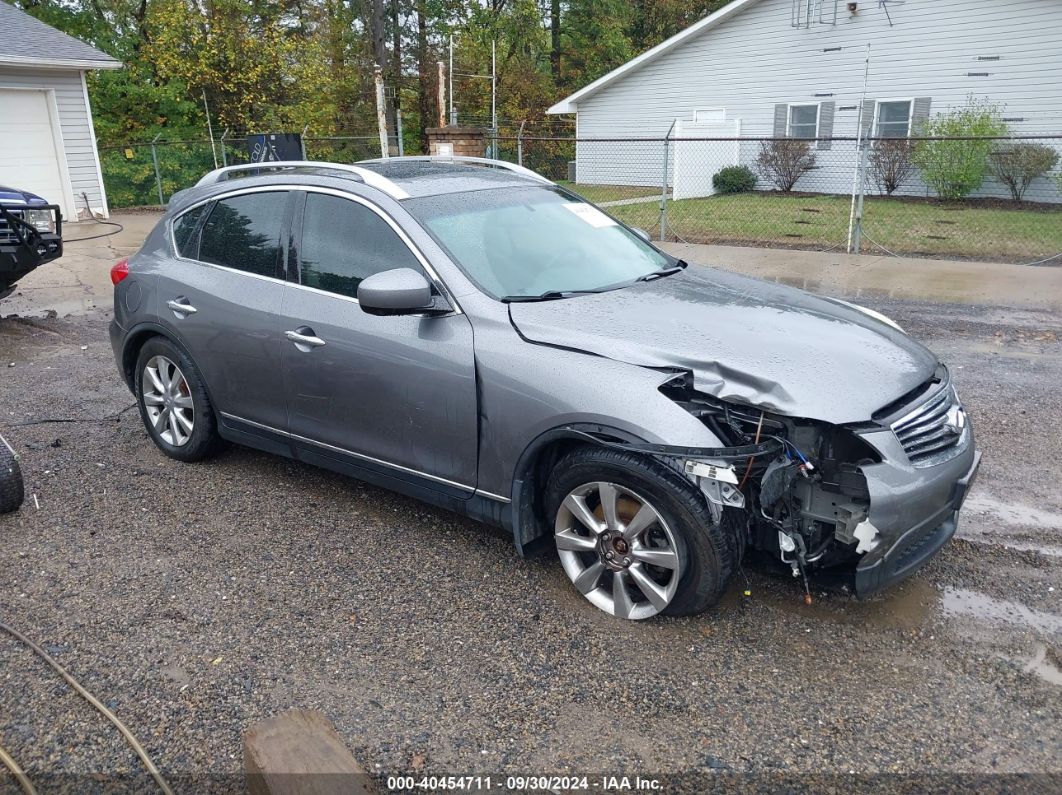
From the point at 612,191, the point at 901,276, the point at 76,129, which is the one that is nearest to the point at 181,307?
the point at 901,276

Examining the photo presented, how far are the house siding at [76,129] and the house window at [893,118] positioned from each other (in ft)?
56.5

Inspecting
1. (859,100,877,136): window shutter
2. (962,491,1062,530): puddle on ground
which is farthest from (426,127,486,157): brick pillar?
(962,491,1062,530): puddle on ground

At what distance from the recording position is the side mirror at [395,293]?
11.8 feet

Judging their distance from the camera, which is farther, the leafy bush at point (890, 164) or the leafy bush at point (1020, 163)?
the leafy bush at point (890, 164)

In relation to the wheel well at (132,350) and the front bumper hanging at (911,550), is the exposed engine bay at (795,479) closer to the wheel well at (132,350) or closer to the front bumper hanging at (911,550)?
the front bumper hanging at (911,550)

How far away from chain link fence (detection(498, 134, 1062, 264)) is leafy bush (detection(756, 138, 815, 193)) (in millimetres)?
26

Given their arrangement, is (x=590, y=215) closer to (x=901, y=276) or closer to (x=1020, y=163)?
(x=901, y=276)

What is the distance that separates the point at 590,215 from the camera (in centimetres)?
473

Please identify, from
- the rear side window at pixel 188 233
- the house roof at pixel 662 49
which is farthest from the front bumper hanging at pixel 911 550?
the house roof at pixel 662 49

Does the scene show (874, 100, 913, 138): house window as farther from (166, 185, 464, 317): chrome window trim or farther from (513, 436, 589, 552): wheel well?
(513, 436, 589, 552): wheel well

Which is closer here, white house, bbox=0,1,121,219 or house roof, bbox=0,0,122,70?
house roof, bbox=0,0,122,70

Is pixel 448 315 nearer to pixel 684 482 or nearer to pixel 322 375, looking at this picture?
pixel 322 375

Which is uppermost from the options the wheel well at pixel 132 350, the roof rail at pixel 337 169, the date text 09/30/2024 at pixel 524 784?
the roof rail at pixel 337 169

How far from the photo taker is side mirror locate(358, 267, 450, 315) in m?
3.59
